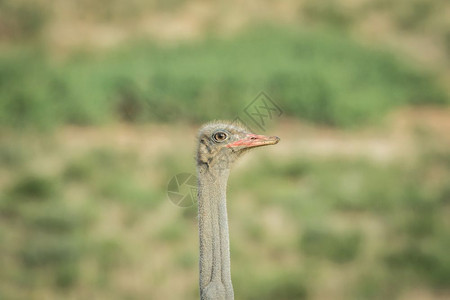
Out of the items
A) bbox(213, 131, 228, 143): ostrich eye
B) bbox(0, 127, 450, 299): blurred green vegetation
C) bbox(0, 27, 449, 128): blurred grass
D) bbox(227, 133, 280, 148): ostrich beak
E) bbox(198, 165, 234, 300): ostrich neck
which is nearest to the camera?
bbox(198, 165, 234, 300): ostrich neck

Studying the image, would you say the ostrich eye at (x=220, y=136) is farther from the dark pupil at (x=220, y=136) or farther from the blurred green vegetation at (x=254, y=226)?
the blurred green vegetation at (x=254, y=226)

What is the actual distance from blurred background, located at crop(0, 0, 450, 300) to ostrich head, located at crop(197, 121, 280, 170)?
192 inches

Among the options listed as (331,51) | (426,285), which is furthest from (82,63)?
(426,285)

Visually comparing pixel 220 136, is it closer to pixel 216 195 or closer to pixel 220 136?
pixel 220 136

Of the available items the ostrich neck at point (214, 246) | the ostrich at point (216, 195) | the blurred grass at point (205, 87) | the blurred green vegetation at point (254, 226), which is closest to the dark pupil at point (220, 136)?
the ostrich at point (216, 195)

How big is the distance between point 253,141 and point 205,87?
456 inches

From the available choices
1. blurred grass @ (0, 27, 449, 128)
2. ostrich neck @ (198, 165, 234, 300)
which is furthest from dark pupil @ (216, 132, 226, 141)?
blurred grass @ (0, 27, 449, 128)

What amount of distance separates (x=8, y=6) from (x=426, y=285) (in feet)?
46.0

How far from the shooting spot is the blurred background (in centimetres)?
852

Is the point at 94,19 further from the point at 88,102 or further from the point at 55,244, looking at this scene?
the point at 55,244

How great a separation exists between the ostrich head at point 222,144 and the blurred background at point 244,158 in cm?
488

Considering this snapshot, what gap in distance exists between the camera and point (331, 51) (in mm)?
16766

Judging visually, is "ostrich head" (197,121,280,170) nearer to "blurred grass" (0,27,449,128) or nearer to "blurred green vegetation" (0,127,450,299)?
"blurred green vegetation" (0,127,450,299)

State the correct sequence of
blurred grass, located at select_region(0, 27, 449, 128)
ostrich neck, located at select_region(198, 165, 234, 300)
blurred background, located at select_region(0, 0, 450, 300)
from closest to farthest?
1. ostrich neck, located at select_region(198, 165, 234, 300)
2. blurred background, located at select_region(0, 0, 450, 300)
3. blurred grass, located at select_region(0, 27, 449, 128)
